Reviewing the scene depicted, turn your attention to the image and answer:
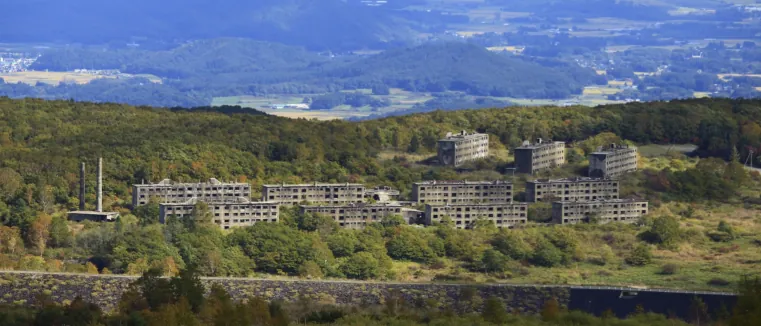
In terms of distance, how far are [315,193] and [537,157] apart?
11421 mm

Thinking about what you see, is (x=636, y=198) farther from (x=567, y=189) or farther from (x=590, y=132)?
(x=590, y=132)

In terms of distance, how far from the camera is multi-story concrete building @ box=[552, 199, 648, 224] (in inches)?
2832

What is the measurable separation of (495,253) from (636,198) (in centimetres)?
1239

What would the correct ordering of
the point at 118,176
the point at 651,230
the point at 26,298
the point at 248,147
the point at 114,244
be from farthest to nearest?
the point at 248,147, the point at 118,176, the point at 651,230, the point at 114,244, the point at 26,298

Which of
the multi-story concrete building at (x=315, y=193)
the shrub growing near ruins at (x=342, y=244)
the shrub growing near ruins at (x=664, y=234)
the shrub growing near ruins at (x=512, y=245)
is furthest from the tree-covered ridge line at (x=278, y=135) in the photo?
the shrub growing near ruins at (x=664, y=234)

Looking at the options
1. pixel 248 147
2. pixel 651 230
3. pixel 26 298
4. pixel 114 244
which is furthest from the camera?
pixel 248 147

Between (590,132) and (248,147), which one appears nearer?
(248,147)

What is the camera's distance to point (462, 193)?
7481cm

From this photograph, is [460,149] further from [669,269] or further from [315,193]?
[669,269]

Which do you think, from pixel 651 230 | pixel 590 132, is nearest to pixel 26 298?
pixel 651 230

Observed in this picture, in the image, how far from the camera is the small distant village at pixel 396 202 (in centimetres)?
6981

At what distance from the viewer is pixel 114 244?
210ft

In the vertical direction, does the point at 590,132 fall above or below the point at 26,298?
above

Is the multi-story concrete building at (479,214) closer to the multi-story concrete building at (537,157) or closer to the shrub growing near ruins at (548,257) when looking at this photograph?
the shrub growing near ruins at (548,257)
